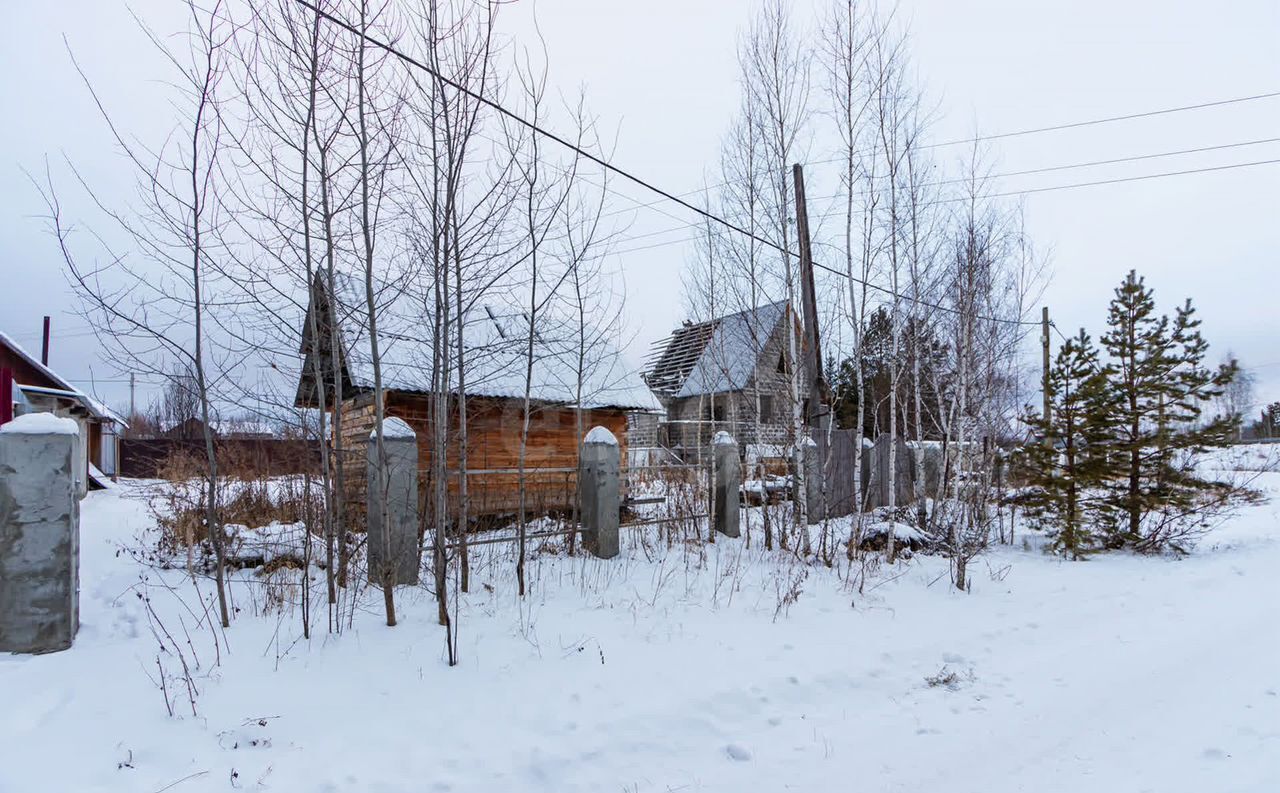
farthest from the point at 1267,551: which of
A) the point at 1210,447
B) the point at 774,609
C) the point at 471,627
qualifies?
the point at 471,627

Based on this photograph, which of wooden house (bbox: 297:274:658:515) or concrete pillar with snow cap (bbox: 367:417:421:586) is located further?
wooden house (bbox: 297:274:658:515)

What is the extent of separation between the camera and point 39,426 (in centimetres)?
406

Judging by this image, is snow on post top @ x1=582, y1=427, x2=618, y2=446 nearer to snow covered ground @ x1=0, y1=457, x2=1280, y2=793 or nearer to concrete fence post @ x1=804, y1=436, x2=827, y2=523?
snow covered ground @ x1=0, y1=457, x2=1280, y2=793

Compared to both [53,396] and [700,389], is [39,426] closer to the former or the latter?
[700,389]

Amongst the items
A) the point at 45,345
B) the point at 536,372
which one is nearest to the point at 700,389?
the point at 536,372

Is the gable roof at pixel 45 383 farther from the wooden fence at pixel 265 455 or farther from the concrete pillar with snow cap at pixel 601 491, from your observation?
the concrete pillar with snow cap at pixel 601 491

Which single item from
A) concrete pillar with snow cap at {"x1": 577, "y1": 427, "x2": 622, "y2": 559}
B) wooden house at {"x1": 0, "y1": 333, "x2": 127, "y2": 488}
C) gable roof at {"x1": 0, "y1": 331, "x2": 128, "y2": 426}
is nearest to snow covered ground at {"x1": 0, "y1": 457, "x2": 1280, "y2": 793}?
concrete pillar with snow cap at {"x1": 577, "y1": 427, "x2": 622, "y2": 559}

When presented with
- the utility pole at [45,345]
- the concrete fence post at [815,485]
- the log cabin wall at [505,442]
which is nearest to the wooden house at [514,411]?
the log cabin wall at [505,442]

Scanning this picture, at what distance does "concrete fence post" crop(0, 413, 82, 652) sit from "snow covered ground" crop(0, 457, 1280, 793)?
210 mm

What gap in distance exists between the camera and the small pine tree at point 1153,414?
9.05 meters

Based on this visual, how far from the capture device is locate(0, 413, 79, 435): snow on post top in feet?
13.1

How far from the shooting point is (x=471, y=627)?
4.81m

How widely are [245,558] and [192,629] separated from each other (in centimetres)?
216

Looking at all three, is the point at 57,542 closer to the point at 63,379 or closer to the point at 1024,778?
the point at 1024,778
